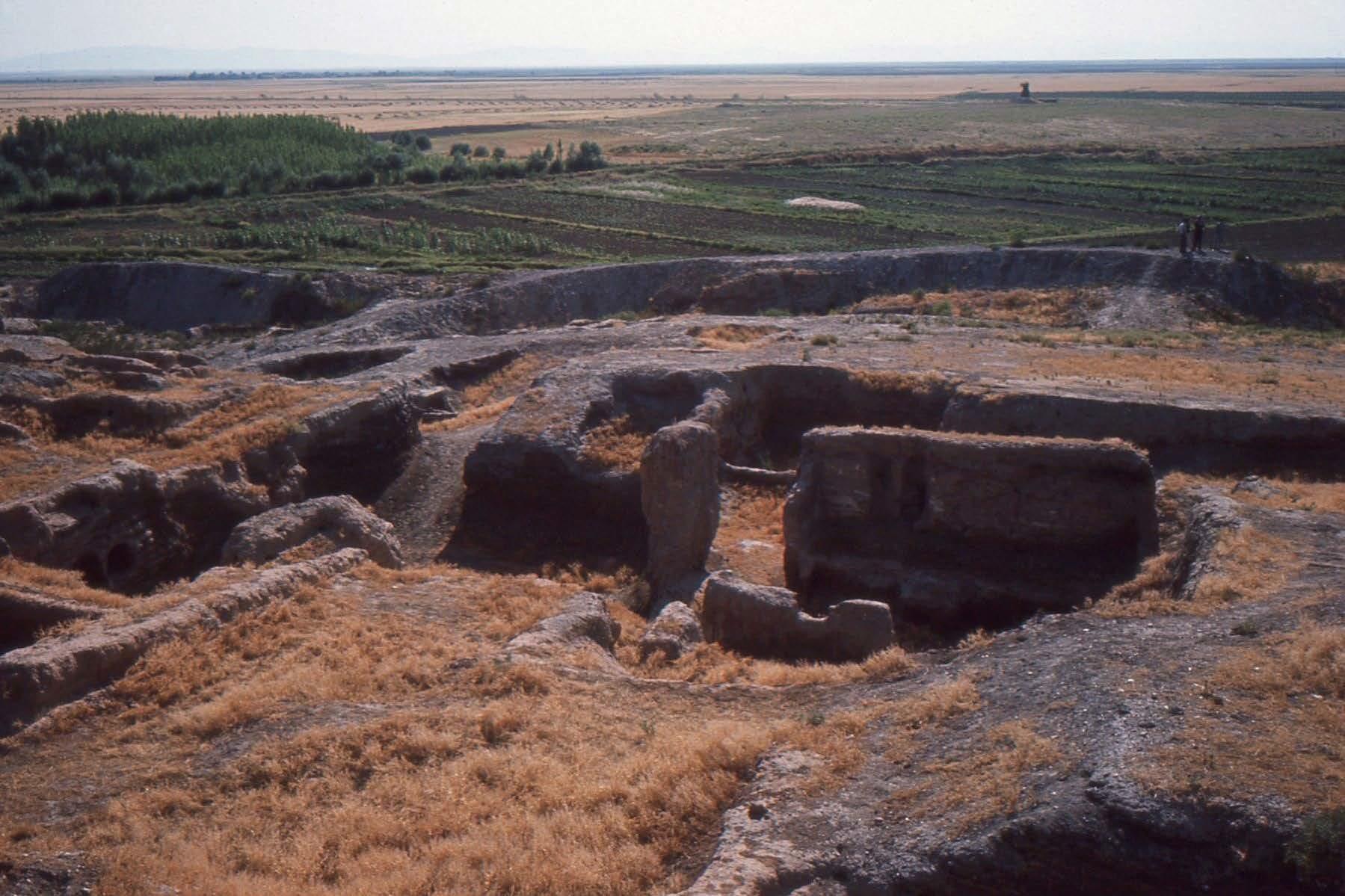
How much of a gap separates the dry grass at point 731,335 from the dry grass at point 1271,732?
1754 cm

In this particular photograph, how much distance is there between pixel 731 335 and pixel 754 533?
10179mm

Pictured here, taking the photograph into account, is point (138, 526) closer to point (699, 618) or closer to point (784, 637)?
point (699, 618)

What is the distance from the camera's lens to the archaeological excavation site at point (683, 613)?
27.8 feet

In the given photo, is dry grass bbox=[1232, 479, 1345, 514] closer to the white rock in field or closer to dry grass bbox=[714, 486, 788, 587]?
dry grass bbox=[714, 486, 788, 587]

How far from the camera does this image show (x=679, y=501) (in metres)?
17.2

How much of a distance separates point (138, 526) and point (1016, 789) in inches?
561

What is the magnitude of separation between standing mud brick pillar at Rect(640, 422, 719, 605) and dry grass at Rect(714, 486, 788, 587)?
0.90 metres

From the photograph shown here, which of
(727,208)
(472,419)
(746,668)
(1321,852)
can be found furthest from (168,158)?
(1321,852)

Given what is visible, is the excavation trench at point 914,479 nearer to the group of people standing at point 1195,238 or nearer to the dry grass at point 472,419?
the dry grass at point 472,419

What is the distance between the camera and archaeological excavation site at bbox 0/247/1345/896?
8469mm

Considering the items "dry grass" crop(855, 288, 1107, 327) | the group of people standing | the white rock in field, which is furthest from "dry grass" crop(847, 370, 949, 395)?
the white rock in field

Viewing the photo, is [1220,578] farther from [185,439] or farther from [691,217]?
[691,217]

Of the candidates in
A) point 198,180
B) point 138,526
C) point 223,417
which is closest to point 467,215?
point 198,180

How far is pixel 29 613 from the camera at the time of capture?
1352cm
